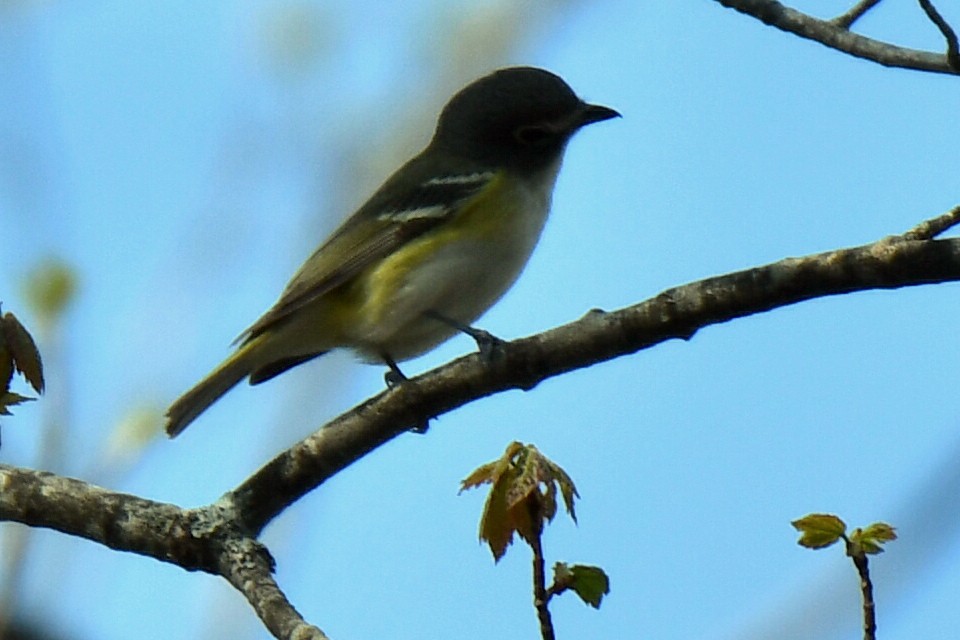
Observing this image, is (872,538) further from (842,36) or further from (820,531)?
(842,36)

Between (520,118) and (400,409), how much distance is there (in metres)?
2.80

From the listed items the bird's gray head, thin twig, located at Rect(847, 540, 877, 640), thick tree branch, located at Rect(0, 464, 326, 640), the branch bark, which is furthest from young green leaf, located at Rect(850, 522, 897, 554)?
the bird's gray head

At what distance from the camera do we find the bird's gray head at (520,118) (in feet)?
19.4

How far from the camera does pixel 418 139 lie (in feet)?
26.8

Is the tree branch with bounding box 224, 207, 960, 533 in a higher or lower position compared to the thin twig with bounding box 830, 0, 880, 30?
lower

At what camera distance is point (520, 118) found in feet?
19.8

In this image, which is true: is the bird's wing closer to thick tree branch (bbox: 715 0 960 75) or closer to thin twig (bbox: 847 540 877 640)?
thick tree branch (bbox: 715 0 960 75)

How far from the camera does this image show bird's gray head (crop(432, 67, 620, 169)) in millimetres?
5902

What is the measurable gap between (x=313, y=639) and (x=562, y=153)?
12.3ft

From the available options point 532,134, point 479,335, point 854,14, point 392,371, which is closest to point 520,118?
point 532,134

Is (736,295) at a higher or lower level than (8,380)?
higher

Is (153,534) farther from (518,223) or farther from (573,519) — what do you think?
(518,223)

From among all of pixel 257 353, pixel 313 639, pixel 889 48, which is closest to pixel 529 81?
pixel 257 353

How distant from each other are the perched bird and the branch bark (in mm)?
1224
